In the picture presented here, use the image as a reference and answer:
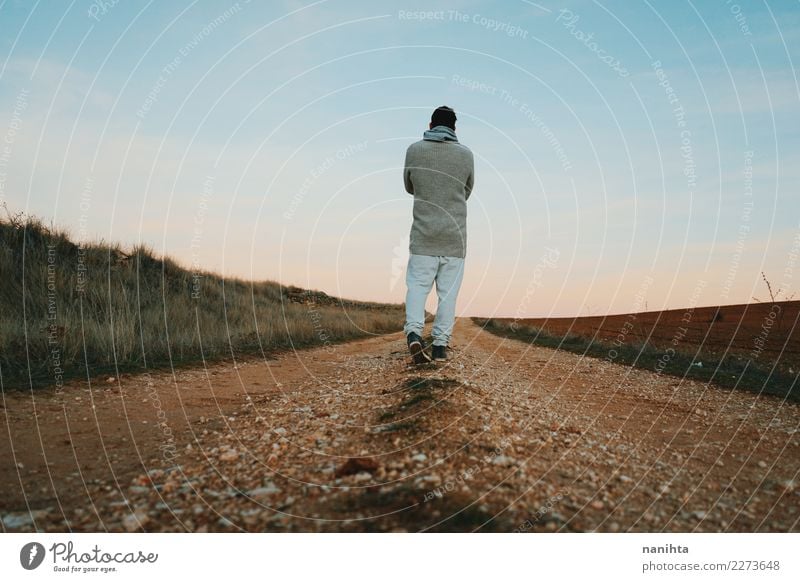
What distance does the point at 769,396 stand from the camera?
20.1 ft

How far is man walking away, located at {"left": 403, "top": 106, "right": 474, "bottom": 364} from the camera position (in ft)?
20.8

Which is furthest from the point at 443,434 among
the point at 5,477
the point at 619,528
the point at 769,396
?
the point at 769,396

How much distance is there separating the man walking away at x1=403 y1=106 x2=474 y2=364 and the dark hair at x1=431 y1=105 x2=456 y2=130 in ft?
0.59

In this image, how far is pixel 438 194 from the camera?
637cm

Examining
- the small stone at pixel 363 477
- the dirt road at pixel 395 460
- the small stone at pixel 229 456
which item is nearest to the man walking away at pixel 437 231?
the dirt road at pixel 395 460

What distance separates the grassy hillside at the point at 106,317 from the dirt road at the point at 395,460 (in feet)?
3.40

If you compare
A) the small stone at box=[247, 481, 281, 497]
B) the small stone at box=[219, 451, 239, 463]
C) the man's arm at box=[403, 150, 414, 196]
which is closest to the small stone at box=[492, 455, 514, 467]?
the small stone at box=[247, 481, 281, 497]

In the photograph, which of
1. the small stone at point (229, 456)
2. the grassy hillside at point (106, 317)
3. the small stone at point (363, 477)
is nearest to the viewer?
the small stone at point (363, 477)

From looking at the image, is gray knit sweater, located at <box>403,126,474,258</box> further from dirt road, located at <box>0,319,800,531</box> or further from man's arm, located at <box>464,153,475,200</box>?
dirt road, located at <box>0,319,800,531</box>

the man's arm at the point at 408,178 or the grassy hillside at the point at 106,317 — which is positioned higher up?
the man's arm at the point at 408,178

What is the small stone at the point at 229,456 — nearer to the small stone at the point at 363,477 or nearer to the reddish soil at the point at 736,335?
the small stone at the point at 363,477

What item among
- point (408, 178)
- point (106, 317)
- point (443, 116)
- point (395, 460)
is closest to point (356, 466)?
point (395, 460)

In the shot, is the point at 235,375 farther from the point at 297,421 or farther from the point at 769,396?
the point at 769,396

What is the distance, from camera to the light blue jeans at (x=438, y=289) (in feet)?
20.9
